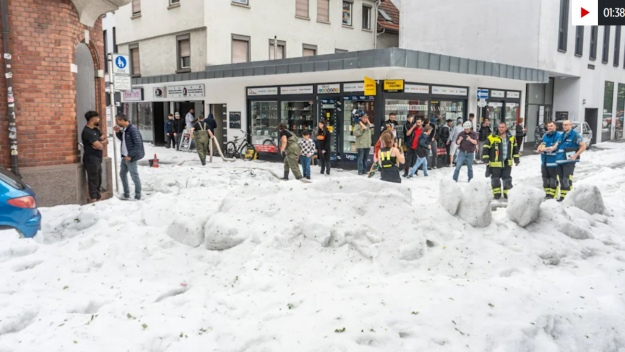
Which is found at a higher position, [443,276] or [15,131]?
[15,131]

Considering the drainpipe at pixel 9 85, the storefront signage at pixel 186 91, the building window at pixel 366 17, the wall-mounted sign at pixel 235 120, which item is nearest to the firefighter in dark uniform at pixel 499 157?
the drainpipe at pixel 9 85

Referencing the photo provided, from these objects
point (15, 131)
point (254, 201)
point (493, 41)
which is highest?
point (493, 41)

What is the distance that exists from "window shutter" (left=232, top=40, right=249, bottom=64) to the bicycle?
4.61 meters

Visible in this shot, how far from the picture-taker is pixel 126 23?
2833 centimetres

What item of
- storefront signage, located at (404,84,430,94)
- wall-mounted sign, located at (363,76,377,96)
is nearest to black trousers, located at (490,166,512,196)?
wall-mounted sign, located at (363,76,377,96)

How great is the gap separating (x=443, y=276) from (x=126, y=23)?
27.1 m

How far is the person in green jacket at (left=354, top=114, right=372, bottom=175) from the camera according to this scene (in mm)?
15476

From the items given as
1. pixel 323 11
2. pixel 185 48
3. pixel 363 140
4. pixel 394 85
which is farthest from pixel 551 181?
pixel 323 11

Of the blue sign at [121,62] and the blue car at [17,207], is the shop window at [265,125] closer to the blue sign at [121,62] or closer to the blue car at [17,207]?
the blue sign at [121,62]

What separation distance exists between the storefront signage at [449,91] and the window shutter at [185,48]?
11.9 meters

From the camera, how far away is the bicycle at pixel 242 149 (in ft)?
67.7

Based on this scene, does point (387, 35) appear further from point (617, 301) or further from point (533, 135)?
point (617, 301)

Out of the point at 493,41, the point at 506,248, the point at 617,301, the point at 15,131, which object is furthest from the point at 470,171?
the point at 493,41

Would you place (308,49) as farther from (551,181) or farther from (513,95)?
(551,181)
